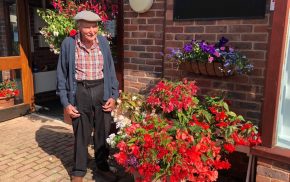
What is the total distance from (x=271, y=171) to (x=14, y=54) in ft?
16.5

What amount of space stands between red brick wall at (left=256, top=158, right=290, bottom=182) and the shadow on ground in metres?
1.48

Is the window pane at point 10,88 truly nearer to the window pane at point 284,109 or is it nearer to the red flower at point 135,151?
the red flower at point 135,151

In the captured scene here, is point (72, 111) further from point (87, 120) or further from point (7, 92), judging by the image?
point (7, 92)

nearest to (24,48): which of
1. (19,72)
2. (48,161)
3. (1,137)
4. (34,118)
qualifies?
(19,72)


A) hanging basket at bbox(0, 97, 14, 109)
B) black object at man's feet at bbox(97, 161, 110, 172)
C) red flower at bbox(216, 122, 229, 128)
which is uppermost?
red flower at bbox(216, 122, 229, 128)

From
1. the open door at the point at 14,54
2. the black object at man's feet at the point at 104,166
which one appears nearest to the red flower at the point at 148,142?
the black object at man's feet at the point at 104,166

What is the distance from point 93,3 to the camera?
427 centimetres

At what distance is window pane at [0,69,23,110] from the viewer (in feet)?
18.5

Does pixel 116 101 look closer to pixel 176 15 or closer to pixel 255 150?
pixel 176 15

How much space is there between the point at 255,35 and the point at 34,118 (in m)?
4.44

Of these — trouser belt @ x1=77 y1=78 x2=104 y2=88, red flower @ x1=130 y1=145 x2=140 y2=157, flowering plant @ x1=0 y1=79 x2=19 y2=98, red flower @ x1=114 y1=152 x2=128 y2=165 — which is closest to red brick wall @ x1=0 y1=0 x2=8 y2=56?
flowering plant @ x1=0 y1=79 x2=19 y2=98

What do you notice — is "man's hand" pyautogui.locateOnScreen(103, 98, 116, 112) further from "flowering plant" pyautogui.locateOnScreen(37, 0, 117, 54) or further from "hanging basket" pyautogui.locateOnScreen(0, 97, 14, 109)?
"hanging basket" pyautogui.locateOnScreen(0, 97, 14, 109)

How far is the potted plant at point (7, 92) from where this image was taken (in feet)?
18.4

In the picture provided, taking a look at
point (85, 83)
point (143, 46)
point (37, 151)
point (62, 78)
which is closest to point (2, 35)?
point (37, 151)
